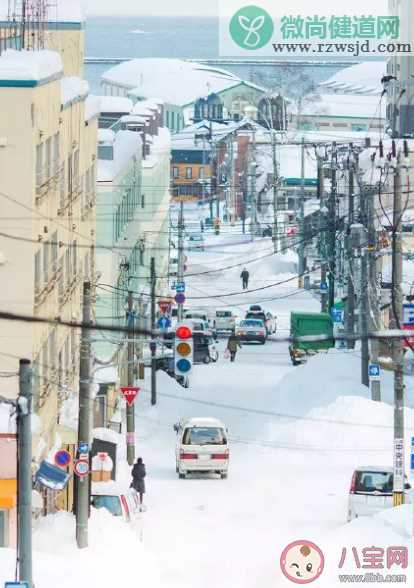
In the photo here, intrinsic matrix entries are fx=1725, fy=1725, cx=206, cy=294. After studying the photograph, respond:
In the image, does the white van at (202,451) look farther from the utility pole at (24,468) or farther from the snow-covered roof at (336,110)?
the snow-covered roof at (336,110)

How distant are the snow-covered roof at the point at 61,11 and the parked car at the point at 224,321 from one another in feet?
69.4

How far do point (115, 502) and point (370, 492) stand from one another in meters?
5.06

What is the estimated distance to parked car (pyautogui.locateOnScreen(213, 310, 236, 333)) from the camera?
70125 mm

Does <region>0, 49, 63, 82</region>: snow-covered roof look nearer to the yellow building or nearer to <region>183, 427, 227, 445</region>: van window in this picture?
the yellow building

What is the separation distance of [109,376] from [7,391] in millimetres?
15585

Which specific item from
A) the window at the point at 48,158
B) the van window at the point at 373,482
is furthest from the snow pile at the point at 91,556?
the window at the point at 48,158

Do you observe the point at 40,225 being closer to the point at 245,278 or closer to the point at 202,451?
the point at 202,451

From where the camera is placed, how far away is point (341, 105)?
646 ft

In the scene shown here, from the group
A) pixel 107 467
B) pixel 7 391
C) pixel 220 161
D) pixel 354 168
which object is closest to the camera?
pixel 7 391

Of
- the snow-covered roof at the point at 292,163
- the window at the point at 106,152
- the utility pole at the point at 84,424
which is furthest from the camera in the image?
the snow-covered roof at the point at 292,163

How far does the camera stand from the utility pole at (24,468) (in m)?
22.9

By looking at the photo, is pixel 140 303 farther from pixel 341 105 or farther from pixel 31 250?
pixel 341 105

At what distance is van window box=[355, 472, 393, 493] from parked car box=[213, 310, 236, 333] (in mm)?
34796

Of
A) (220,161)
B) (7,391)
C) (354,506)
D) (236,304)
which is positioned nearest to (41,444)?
(7,391)
